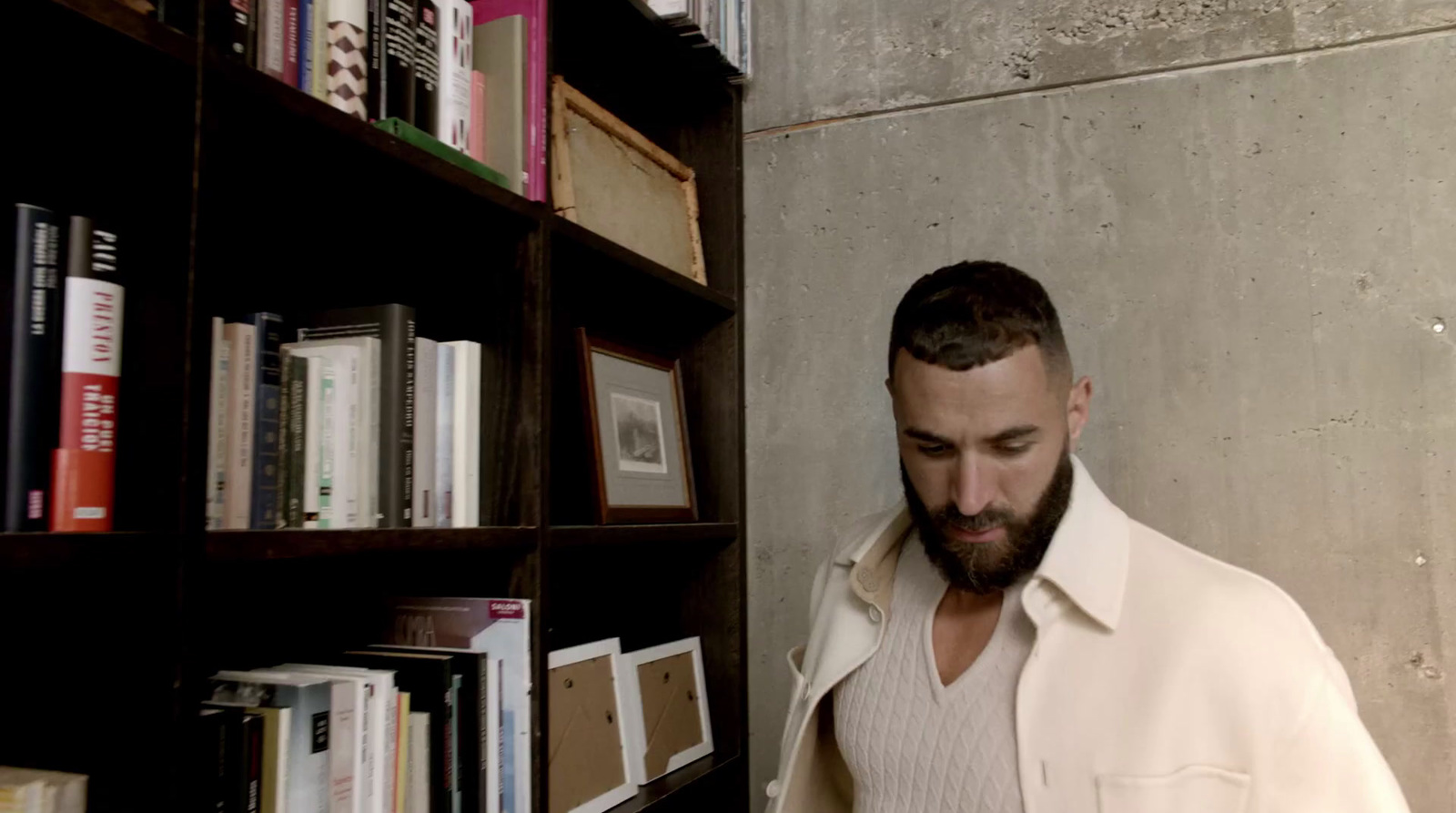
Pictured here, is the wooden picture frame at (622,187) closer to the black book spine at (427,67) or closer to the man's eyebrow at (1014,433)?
the black book spine at (427,67)

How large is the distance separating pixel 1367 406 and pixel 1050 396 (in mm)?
744

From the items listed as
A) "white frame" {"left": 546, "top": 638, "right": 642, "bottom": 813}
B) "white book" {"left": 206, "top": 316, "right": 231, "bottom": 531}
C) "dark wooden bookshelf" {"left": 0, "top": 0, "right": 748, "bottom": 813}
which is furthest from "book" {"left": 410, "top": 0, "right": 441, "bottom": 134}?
"white frame" {"left": 546, "top": 638, "right": 642, "bottom": 813}

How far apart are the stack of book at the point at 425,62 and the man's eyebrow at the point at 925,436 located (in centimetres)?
67

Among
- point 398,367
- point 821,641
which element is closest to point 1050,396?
point 821,641

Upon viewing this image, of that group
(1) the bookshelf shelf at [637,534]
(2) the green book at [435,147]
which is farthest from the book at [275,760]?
(2) the green book at [435,147]

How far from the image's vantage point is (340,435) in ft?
4.14

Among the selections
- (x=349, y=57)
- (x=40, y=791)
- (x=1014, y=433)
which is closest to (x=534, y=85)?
(x=349, y=57)

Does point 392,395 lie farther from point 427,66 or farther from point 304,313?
point 427,66

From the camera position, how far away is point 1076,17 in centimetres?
204

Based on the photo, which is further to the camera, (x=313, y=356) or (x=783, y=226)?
(x=783, y=226)

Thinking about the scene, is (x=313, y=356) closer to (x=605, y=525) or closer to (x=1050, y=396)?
(x=605, y=525)

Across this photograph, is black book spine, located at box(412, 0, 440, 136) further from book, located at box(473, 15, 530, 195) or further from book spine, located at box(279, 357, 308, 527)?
book spine, located at box(279, 357, 308, 527)

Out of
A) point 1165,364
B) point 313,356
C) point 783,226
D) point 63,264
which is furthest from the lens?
point 783,226

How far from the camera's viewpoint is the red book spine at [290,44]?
3.89 feet
